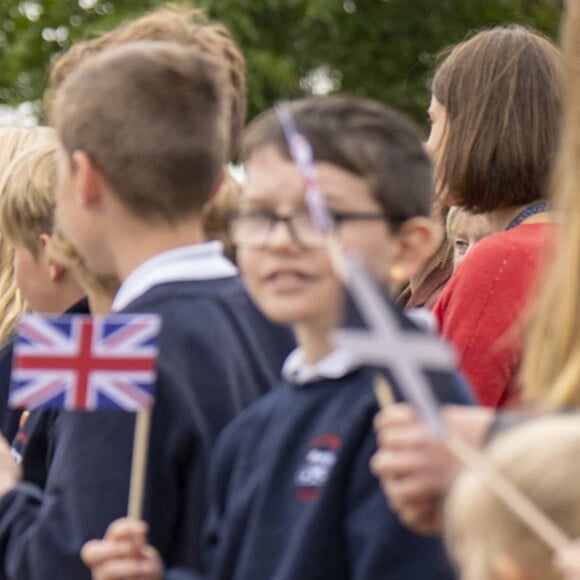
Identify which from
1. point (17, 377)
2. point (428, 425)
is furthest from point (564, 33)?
point (17, 377)

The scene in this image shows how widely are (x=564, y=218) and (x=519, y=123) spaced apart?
196cm

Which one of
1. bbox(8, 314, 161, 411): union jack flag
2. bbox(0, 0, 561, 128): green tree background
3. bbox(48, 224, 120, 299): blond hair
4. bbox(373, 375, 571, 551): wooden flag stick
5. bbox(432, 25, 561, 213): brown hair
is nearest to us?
bbox(373, 375, 571, 551): wooden flag stick

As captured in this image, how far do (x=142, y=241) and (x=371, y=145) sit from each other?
647 millimetres

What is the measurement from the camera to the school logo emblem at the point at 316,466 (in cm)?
Result: 288

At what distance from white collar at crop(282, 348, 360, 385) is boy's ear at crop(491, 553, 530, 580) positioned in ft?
2.53

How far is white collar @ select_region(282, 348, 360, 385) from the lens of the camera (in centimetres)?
294

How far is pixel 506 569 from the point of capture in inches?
85.0

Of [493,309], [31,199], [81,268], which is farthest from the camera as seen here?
[31,199]

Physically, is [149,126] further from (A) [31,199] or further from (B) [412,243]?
(A) [31,199]

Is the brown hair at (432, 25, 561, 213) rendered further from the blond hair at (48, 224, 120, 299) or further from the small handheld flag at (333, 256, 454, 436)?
the small handheld flag at (333, 256, 454, 436)

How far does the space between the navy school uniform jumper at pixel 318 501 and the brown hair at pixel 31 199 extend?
1.35 m

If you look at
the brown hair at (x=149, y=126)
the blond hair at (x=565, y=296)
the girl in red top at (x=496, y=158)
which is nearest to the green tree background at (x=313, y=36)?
the girl in red top at (x=496, y=158)

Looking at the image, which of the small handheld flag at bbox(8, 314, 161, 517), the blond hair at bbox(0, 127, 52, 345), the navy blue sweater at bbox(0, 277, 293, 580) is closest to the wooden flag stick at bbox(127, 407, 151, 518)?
the small handheld flag at bbox(8, 314, 161, 517)

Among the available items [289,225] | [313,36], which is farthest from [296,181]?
[313,36]
